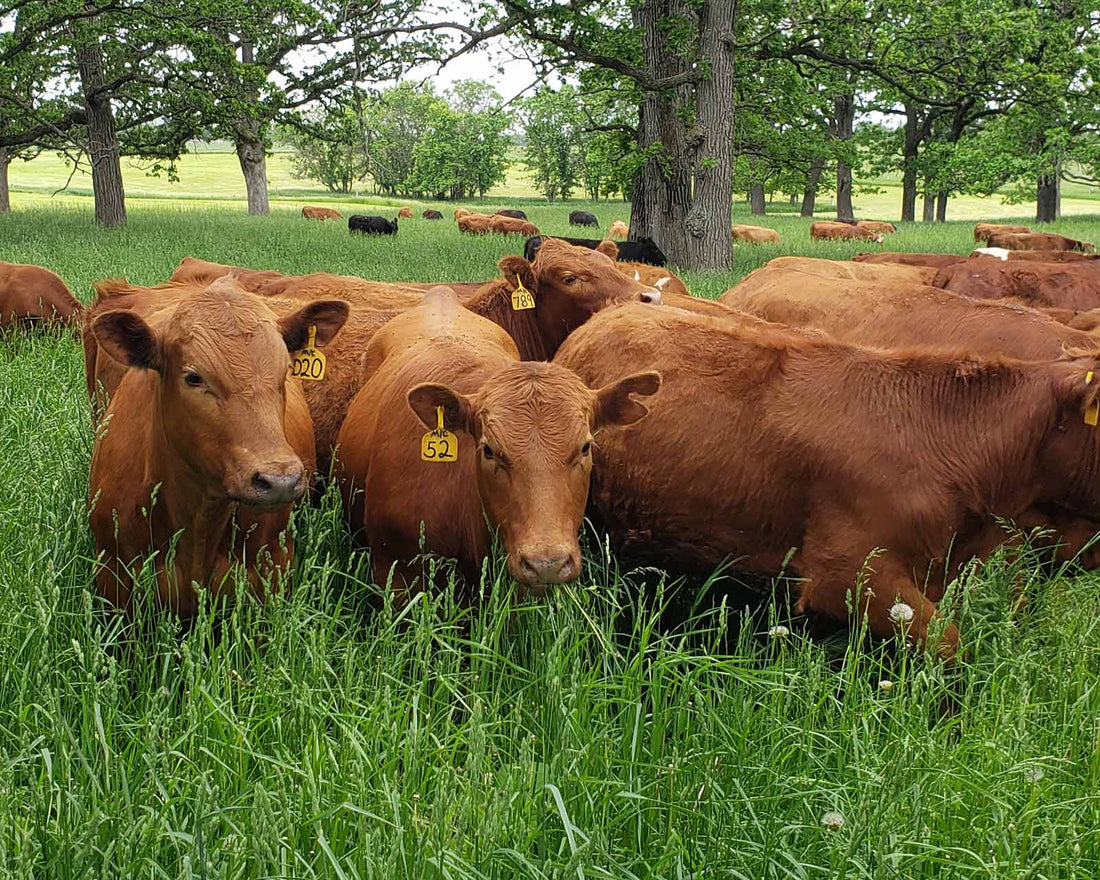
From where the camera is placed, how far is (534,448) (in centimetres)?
376

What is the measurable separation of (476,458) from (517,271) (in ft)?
12.4

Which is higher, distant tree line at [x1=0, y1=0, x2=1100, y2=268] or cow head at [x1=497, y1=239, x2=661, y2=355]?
distant tree line at [x1=0, y1=0, x2=1100, y2=268]

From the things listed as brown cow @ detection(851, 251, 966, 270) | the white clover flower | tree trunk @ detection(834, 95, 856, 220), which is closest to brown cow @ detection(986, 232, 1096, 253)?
brown cow @ detection(851, 251, 966, 270)

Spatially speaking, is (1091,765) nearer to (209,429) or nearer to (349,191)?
(209,429)

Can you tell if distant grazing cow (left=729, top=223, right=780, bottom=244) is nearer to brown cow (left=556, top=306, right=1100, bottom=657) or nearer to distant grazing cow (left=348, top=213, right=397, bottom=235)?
distant grazing cow (left=348, top=213, right=397, bottom=235)

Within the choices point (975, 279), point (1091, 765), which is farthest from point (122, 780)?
point (975, 279)

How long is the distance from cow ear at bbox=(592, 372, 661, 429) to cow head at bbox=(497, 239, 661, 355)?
337cm

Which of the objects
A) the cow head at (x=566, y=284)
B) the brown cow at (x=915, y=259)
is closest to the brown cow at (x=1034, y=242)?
the brown cow at (x=915, y=259)

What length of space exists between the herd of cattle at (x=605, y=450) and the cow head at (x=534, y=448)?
0.01 m

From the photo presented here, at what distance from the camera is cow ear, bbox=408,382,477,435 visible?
4.00 m

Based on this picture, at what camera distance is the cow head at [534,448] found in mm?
3514

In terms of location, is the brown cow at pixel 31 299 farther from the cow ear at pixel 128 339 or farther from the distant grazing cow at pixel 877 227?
the distant grazing cow at pixel 877 227

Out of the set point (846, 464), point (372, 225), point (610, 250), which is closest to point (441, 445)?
point (846, 464)

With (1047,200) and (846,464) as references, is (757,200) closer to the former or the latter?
(1047,200)
